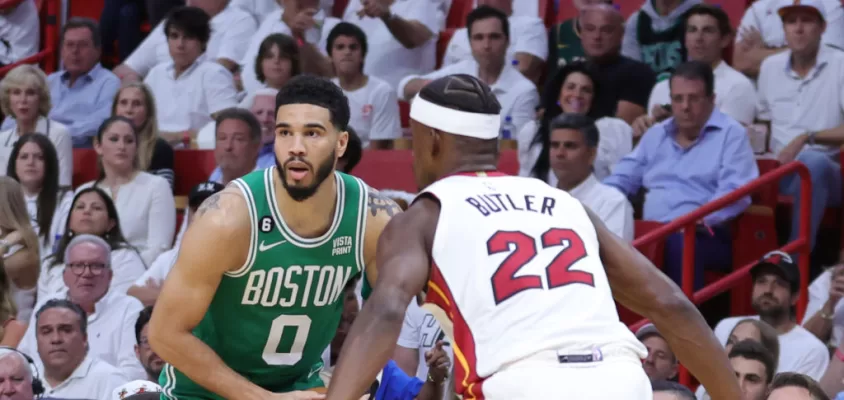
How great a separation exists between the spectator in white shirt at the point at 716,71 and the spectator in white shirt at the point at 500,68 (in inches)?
35.2

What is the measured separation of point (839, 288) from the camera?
7492 millimetres

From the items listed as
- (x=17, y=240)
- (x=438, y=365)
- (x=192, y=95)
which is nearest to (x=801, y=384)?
(x=438, y=365)

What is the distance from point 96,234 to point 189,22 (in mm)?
2531

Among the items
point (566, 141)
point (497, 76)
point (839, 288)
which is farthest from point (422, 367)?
point (497, 76)

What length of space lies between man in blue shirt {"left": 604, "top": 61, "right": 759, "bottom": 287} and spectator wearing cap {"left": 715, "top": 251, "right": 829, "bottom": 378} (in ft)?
1.79

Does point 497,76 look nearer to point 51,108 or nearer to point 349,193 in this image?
point 51,108

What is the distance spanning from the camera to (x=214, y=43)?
11.4 m

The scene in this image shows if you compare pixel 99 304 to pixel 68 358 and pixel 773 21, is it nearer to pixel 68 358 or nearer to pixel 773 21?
pixel 68 358

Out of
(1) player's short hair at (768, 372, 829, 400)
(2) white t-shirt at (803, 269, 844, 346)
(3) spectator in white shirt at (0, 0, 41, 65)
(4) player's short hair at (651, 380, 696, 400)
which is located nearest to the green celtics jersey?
(4) player's short hair at (651, 380, 696, 400)

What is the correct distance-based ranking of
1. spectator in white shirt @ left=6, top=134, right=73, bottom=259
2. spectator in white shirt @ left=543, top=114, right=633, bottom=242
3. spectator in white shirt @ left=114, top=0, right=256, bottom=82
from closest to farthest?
spectator in white shirt @ left=543, top=114, right=633, bottom=242
spectator in white shirt @ left=6, top=134, right=73, bottom=259
spectator in white shirt @ left=114, top=0, right=256, bottom=82

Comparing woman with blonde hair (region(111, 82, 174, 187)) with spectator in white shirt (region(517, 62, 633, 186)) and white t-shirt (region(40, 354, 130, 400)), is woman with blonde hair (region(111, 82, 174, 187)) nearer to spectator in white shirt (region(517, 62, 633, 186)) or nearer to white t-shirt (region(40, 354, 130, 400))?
white t-shirt (region(40, 354, 130, 400))

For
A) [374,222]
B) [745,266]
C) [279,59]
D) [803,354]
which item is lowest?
[803,354]

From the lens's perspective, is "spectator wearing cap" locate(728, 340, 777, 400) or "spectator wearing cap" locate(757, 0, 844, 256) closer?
"spectator wearing cap" locate(728, 340, 777, 400)

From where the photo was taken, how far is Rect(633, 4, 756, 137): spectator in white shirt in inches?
353
